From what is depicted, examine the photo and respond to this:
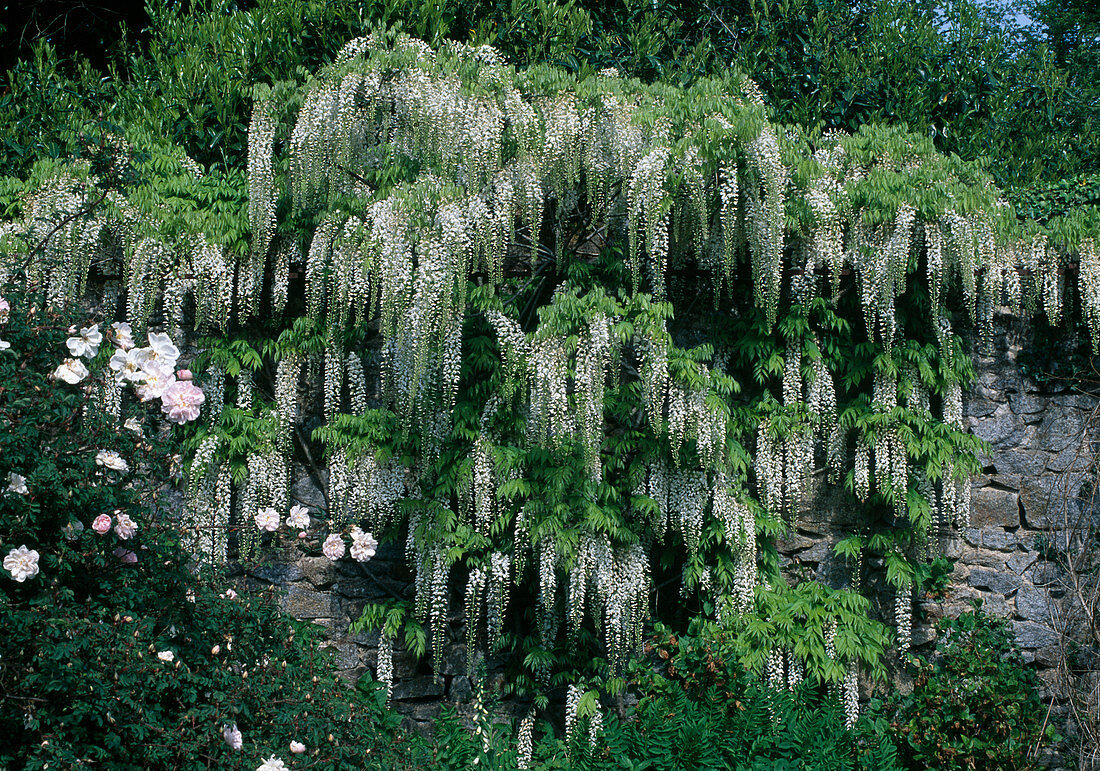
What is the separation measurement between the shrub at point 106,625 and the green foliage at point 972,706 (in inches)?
116

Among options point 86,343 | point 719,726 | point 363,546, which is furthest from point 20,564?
point 719,726

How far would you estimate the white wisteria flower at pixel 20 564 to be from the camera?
2635mm

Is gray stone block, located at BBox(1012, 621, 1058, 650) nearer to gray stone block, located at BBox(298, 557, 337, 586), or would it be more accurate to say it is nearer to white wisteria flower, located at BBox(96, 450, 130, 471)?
gray stone block, located at BBox(298, 557, 337, 586)

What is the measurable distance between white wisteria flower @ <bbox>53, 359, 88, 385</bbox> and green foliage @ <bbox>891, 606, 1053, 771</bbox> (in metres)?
4.27

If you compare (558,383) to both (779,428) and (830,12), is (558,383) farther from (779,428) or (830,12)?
(830,12)

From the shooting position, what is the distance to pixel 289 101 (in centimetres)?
467

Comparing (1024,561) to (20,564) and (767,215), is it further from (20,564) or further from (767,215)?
(20,564)

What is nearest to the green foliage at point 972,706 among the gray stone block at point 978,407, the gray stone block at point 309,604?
the gray stone block at point 978,407

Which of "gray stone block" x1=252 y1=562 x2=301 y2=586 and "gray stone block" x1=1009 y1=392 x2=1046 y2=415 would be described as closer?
"gray stone block" x1=252 y1=562 x2=301 y2=586

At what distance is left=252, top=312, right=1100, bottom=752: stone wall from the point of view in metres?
4.73

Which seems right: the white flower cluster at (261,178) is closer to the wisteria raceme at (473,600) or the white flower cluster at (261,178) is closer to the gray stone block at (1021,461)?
the wisteria raceme at (473,600)

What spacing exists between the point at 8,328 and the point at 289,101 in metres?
2.22

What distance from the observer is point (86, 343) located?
2.96 meters

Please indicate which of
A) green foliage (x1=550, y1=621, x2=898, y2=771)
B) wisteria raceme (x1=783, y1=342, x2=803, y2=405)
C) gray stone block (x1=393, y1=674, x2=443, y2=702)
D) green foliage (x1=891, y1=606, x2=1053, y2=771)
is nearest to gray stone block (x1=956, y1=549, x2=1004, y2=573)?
green foliage (x1=891, y1=606, x2=1053, y2=771)
